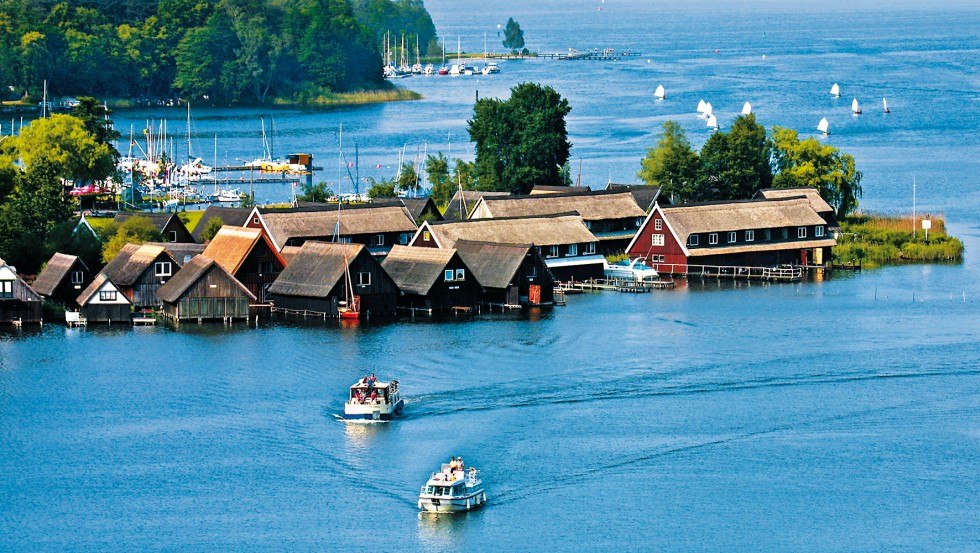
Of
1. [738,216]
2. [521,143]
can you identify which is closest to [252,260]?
[738,216]

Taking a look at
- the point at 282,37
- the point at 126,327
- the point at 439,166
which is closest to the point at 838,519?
the point at 126,327

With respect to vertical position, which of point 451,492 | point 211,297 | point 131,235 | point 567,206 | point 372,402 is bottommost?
point 451,492

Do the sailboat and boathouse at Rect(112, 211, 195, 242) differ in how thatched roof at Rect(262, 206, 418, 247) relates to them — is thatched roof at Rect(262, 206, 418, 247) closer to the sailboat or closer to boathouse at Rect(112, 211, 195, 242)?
boathouse at Rect(112, 211, 195, 242)

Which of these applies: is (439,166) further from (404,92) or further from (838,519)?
(404,92)

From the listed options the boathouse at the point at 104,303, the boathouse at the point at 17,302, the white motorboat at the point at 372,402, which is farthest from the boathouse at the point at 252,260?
the white motorboat at the point at 372,402

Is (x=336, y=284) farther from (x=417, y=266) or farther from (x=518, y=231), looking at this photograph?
(x=518, y=231)
